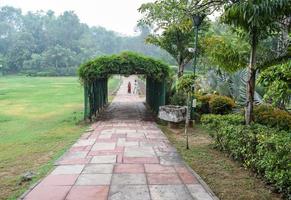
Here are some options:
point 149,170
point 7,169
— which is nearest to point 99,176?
point 149,170

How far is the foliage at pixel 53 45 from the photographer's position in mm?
78500

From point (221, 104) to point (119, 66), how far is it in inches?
170

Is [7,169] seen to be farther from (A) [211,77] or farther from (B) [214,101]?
(A) [211,77]

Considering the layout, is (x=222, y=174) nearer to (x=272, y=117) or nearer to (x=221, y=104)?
(x=272, y=117)

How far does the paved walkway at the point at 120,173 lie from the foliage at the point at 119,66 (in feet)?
13.0

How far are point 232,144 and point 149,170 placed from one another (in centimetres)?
209

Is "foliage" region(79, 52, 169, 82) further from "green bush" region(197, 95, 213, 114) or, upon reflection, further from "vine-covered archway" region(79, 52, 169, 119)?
"green bush" region(197, 95, 213, 114)

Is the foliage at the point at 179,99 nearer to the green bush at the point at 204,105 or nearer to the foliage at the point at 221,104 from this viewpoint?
the green bush at the point at 204,105

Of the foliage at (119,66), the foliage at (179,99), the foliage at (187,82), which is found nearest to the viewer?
the foliage at (187,82)

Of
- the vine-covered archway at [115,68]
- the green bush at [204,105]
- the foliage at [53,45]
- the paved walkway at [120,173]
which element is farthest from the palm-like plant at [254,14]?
the foliage at [53,45]

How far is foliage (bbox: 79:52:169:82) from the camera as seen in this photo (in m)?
14.8

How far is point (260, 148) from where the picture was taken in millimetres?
6684

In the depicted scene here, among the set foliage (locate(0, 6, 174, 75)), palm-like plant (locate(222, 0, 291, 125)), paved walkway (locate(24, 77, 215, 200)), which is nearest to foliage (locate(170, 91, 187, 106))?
paved walkway (locate(24, 77, 215, 200))

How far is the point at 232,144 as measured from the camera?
828 centimetres
